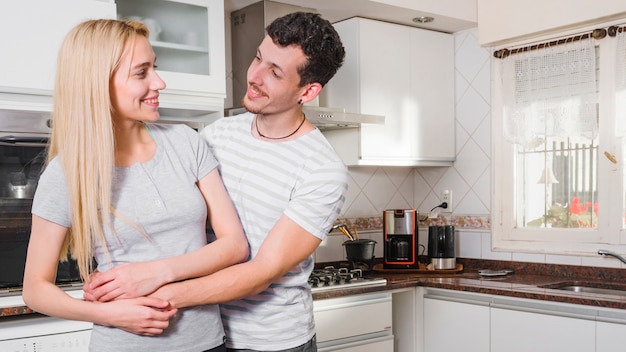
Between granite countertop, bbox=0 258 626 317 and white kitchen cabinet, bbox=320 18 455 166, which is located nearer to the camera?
granite countertop, bbox=0 258 626 317

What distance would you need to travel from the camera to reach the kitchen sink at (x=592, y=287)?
10.3 feet

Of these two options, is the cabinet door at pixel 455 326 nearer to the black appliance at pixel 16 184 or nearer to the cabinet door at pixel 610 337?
the cabinet door at pixel 610 337

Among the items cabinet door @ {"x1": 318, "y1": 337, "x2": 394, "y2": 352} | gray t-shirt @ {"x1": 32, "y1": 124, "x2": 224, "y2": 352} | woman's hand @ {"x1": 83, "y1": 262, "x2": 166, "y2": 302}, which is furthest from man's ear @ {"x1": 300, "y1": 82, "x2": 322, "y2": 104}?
cabinet door @ {"x1": 318, "y1": 337, "x2": 394, "y2": 352}

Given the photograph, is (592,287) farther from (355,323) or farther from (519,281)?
(355,323)

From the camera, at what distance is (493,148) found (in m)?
3.71

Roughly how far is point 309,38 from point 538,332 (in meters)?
1.83

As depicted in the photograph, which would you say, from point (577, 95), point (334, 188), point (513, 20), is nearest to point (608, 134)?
point (577, 95)

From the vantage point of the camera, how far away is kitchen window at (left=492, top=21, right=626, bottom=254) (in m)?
3.22

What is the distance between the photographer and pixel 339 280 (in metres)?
3.08

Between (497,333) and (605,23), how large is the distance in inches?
59.0

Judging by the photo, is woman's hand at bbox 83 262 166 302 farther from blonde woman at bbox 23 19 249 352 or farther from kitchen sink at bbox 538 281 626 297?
kitchen sink at bbox 538 281 626 297

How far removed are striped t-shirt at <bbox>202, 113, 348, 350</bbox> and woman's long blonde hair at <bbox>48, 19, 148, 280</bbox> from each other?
1.16 ft

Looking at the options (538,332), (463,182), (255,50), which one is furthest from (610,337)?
Answer: (255,50)

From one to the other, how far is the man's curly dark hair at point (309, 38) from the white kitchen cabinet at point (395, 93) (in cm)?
181
